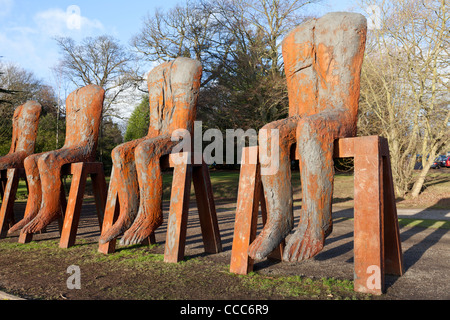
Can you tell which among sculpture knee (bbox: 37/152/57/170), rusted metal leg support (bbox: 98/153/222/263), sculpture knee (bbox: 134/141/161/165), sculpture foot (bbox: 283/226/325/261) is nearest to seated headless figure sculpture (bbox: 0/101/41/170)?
sculpture knee (bbox: 37/152/57/170)

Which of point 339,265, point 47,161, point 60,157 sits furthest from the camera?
point 60,157

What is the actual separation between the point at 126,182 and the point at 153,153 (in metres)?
0.51

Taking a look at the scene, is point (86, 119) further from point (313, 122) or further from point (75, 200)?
point (313, 122)

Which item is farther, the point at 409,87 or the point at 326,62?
the point at 409,87

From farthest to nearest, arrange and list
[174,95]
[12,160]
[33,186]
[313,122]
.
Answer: [12,160] → [33,186] → [174,95] → [313,122]

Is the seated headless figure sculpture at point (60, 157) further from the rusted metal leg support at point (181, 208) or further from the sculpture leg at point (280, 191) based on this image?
the sculpture leg at point (280, 191)

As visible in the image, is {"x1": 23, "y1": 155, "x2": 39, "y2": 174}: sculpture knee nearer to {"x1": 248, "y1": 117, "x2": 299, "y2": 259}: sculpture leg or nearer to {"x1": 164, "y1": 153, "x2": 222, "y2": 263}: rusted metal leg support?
{"x1": 164, "y1": 153, "x2": 222, "y2": 263}: rusted metal leg support

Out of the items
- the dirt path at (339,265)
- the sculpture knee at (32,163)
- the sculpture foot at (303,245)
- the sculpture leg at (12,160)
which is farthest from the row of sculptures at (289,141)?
the sculpture leg at (12,160)

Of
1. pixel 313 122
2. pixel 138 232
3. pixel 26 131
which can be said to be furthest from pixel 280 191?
pixel 26 131

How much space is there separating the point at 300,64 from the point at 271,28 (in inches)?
488

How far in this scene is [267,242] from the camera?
3271 millimetres

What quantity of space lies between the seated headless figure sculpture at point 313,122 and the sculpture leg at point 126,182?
180 centimetres

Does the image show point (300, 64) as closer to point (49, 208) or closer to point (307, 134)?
point (307, 134)

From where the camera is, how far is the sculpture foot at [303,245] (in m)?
3.10
